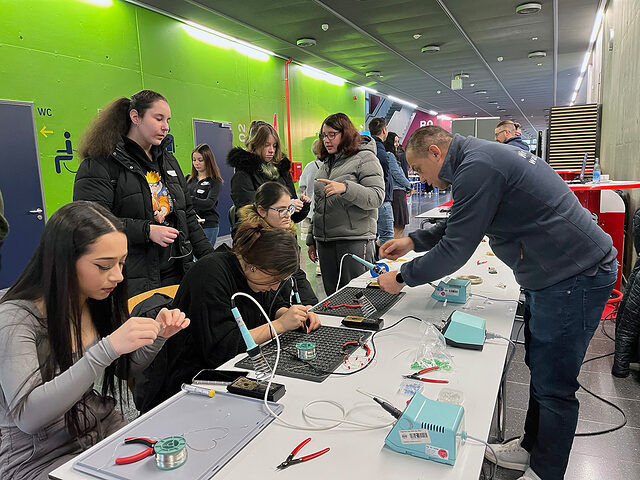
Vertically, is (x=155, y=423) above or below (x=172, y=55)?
below

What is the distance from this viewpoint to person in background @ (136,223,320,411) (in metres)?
1.45

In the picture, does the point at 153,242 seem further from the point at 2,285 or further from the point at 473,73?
the point at 473,73

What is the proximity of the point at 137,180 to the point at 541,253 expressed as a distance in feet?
5.65

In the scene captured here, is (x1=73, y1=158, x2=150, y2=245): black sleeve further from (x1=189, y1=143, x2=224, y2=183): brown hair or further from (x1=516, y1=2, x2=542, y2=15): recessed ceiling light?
(x1=516, y1=2, x2=542, y2=15): recessed ceiling light

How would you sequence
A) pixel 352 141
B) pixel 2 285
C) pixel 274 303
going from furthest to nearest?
1. pixel 2 285
2. pixel 352 141
3. pixel 274 303

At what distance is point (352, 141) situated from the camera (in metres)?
2.69

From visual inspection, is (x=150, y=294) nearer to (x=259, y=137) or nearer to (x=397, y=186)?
(x=259, y=137)

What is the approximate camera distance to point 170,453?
88 cm

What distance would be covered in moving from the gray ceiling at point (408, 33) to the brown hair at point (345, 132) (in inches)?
133

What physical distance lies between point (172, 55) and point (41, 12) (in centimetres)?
181

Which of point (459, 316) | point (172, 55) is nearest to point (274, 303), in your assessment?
point (459, 316)

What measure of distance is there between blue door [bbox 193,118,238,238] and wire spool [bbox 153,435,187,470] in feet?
18.0

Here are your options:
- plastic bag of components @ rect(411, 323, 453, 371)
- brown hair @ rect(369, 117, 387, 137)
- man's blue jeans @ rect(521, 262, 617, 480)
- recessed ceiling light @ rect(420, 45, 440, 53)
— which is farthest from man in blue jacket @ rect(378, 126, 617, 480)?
recessed ceiling light @ rect(420, 45, 440, 53)

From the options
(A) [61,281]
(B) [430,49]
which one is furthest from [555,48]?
(A) [61,281]
